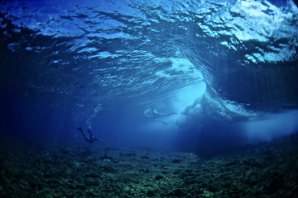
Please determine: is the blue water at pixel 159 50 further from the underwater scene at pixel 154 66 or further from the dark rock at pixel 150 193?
the dark rock at pixel 150 193

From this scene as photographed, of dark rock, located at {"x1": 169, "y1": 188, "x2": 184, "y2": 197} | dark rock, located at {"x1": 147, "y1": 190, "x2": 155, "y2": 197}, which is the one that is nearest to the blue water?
dark rock, located at {"x1": 169, "y1": 188, "x2": 184, "y2": 197}

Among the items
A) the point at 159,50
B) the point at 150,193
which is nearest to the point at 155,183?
the point at 150,193

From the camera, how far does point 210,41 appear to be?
13.9 metres

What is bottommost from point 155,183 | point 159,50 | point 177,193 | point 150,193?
point 155,183

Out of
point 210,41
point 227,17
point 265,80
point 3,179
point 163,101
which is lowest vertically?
point 163,101

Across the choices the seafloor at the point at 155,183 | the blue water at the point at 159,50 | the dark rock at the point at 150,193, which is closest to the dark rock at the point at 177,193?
the seafloor at the point at 155,183

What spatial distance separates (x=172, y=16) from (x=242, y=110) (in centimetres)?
1603

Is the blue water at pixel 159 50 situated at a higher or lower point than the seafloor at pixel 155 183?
higher

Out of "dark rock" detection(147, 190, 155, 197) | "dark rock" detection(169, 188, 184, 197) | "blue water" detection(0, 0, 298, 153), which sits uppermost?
"blue water" detection(0, 0, 298, 153)

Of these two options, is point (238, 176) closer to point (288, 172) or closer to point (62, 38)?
point (288, 172)

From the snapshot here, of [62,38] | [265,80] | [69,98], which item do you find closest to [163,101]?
[69,98]

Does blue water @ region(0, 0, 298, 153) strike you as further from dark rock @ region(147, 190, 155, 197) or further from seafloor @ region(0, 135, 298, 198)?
dark rock @ region(147, 190, 155, 197)

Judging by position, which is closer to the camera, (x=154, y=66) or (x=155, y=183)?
(x=155, y=183)

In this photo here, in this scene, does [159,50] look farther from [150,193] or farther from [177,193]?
[177,193]
